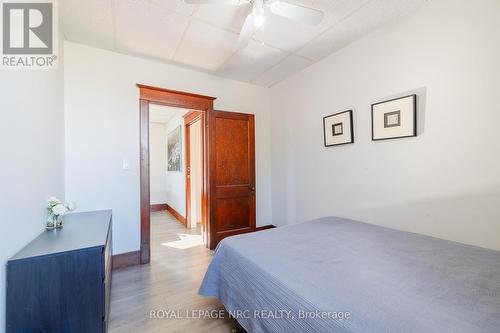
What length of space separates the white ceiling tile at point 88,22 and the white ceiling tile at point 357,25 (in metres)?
2.07

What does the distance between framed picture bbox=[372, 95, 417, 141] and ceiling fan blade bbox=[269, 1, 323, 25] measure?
107 cm

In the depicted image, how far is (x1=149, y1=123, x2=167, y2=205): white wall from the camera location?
5859 mm

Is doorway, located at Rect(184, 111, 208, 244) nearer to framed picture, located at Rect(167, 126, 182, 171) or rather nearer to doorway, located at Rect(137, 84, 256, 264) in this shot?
framed picture, located at Rect(167, 126, 182, 171)

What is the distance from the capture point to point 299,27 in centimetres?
213

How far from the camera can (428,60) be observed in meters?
1.83

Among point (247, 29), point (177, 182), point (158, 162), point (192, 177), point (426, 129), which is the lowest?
point (177, 182)

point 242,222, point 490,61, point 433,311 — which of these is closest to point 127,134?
point 242,222

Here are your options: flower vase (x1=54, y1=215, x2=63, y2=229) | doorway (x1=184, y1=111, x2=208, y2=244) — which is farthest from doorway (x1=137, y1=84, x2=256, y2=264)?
flower vase (x1=54, y1=215, x2=63, y2=229)

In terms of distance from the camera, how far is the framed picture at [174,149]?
15.4 ft

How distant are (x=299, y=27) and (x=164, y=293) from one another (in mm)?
2940

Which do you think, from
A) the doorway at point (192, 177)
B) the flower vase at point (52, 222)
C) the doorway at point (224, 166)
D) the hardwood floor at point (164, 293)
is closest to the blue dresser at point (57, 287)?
the flower vase at point (52, 222)

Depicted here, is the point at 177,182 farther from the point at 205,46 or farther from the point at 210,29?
the point at 210,29

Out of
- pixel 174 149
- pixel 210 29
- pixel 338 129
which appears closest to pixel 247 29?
pixel 210 29

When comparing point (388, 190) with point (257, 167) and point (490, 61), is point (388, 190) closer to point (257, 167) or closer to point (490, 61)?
point (490, 61)
